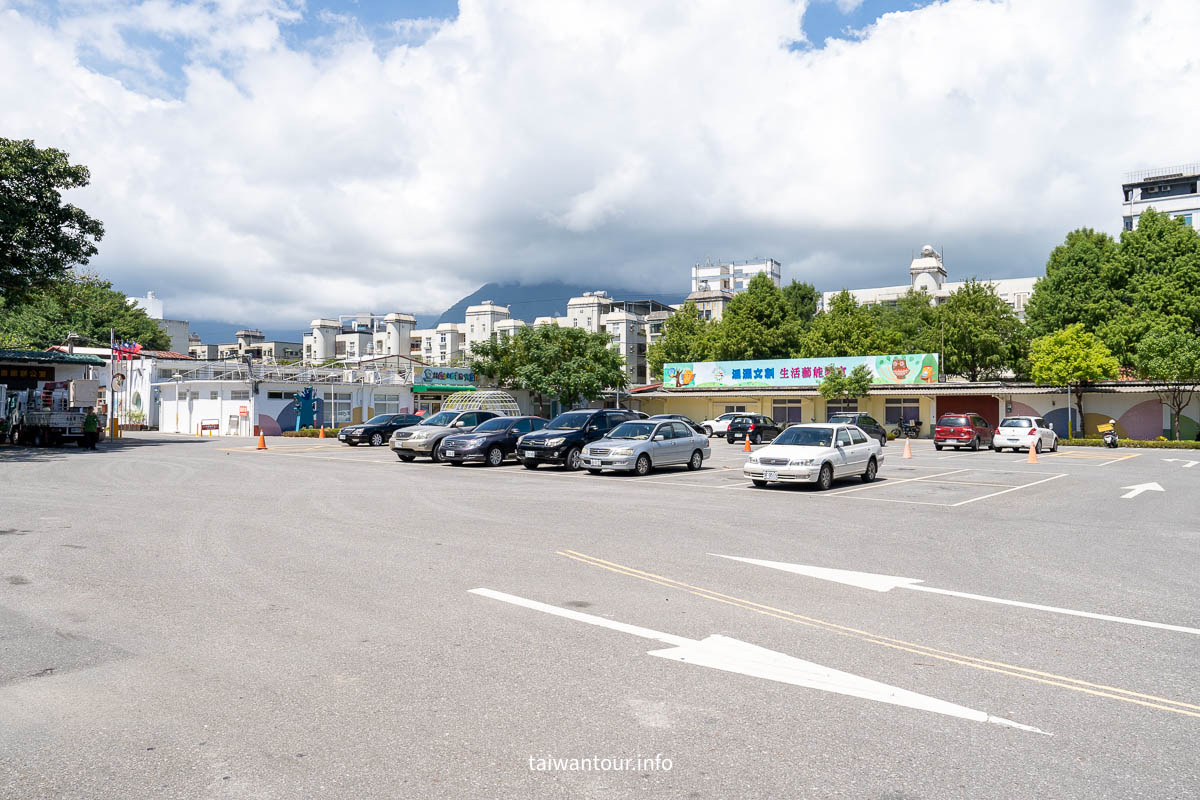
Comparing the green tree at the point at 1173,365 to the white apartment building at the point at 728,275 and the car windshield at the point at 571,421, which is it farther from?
the white apartment building at the point at 728,275

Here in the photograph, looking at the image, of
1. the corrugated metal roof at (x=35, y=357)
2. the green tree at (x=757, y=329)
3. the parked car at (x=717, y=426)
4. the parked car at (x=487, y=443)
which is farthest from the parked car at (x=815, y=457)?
the green tree at (x=757, y=329)

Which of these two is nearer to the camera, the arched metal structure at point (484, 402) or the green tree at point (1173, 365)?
the green tree at point (1173, 365)

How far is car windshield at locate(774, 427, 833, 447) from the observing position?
1798cm

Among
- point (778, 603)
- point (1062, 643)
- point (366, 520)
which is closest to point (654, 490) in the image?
point (366, 520)

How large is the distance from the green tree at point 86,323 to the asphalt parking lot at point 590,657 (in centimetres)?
5500

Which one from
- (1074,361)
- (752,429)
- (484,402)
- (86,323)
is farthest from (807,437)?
(86,323)

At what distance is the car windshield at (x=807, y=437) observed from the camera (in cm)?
Result: 1798

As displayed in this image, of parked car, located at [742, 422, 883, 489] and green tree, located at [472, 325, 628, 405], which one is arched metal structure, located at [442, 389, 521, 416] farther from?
parked car, located at [742, 422, 883, 489]

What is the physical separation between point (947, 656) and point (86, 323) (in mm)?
70978

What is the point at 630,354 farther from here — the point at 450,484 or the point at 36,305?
the point at 450,484

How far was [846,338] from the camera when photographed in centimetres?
5794

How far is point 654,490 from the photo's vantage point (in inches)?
666

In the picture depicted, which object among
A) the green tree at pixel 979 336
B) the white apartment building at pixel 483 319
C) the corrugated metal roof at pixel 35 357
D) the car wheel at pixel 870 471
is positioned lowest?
the car wheel at pixel 870 471

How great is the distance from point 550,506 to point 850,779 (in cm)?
1024
